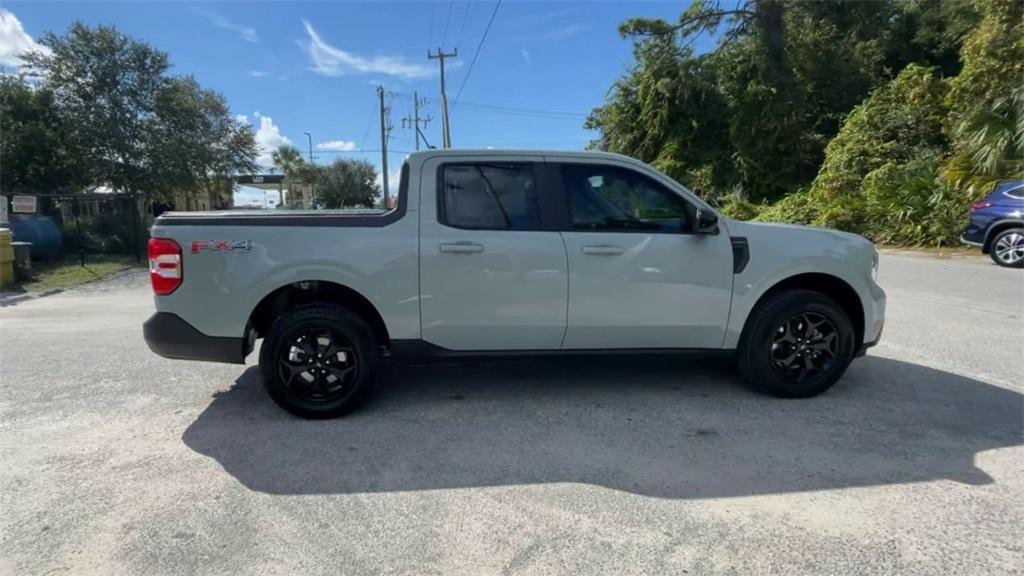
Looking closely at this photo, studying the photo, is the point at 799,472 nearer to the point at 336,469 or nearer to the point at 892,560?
the point at 892,560

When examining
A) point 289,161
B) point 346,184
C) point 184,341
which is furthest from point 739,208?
point 289,161

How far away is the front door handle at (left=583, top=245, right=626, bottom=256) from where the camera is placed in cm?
→ 404

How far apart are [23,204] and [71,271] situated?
1.75 metres

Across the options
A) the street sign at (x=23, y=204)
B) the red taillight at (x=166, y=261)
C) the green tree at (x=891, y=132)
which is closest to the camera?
the red taillight at (x=166, y=261)

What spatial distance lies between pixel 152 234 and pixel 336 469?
2082mm

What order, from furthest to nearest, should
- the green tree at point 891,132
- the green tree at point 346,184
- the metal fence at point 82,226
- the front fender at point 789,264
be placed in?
the green tree at point 346,184 → the green tree at point 891,132 → the metal fence at point 82,226 → the front fender at point 789,264

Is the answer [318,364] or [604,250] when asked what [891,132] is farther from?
[318,364]

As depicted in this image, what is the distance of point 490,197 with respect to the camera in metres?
4.09

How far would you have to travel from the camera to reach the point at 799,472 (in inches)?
127

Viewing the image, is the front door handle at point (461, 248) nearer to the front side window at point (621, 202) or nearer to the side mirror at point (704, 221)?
the front side window at point (621, 202)

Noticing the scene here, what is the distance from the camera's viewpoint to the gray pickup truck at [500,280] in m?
3.92

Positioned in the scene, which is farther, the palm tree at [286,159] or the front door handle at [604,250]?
the palm tree at [286,159]

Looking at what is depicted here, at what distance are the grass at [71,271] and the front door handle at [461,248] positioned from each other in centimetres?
1105

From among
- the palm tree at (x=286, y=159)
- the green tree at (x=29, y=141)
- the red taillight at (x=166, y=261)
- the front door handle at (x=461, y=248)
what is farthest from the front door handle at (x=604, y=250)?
the palm tree at (x=286, y=159)
